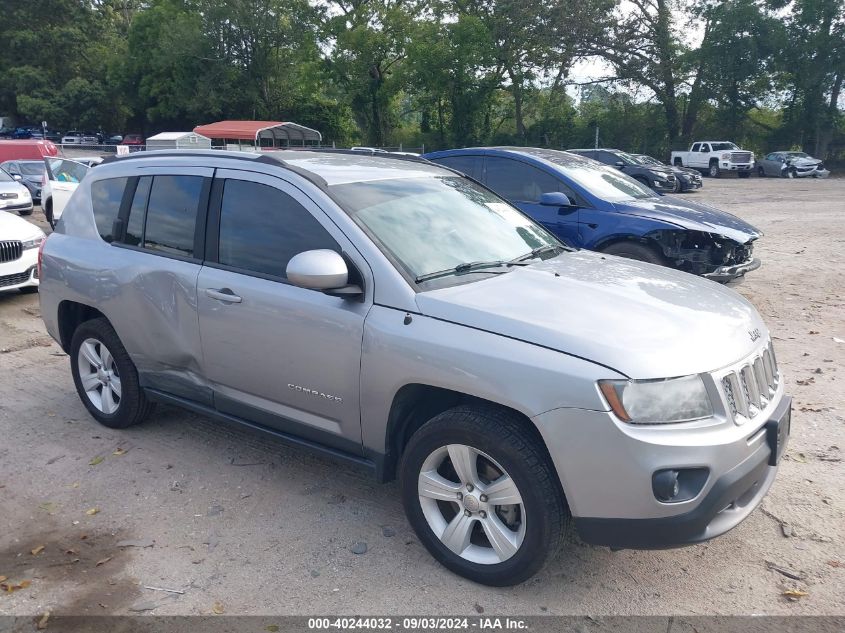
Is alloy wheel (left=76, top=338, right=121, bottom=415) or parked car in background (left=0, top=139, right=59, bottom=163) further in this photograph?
parked car in background (left=0, top=139, right=59, bottom=163)

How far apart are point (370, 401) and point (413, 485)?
0.44 m

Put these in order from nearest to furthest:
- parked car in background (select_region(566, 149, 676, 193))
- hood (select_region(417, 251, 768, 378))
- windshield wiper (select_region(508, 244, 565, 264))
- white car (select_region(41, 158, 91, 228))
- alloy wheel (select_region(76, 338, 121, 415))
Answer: hood (select_region(417, 251, 768, 378)) → windshield wiper (select_region(508, 244, 565, 264)) → alloy wheel (select_region(76, 338, 121, 415)) → white car (select_region(41, 158, 91, 228)) → parked car in background (select_region(566, 149, 676, 193))

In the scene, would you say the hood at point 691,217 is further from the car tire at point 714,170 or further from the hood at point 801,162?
the hood at point 801,162

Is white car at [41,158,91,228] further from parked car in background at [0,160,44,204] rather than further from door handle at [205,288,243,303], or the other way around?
door handle at [205,288,243,303]

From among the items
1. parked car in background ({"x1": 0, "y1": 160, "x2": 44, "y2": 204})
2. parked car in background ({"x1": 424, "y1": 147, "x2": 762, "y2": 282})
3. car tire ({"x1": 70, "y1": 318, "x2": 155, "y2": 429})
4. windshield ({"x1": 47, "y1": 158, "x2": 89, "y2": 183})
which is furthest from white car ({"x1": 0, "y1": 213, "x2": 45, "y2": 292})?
parked car in background ({"x1": 0, "y1": 160, "x2": 44, "y2": 204})

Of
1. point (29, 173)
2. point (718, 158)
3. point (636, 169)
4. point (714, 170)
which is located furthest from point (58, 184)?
point (714, 170)

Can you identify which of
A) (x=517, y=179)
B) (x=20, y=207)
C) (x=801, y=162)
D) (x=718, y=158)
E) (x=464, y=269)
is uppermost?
(x=718, y=158)

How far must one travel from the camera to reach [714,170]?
124 feet

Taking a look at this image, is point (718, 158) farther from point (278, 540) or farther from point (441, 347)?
point (278, 540)

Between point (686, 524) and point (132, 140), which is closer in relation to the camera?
point (686, 524)

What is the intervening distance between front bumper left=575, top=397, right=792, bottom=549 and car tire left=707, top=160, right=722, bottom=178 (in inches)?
1501

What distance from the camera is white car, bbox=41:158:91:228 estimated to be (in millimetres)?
15258

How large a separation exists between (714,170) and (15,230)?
35851 millimetres

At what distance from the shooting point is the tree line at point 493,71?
4062 centimetres
